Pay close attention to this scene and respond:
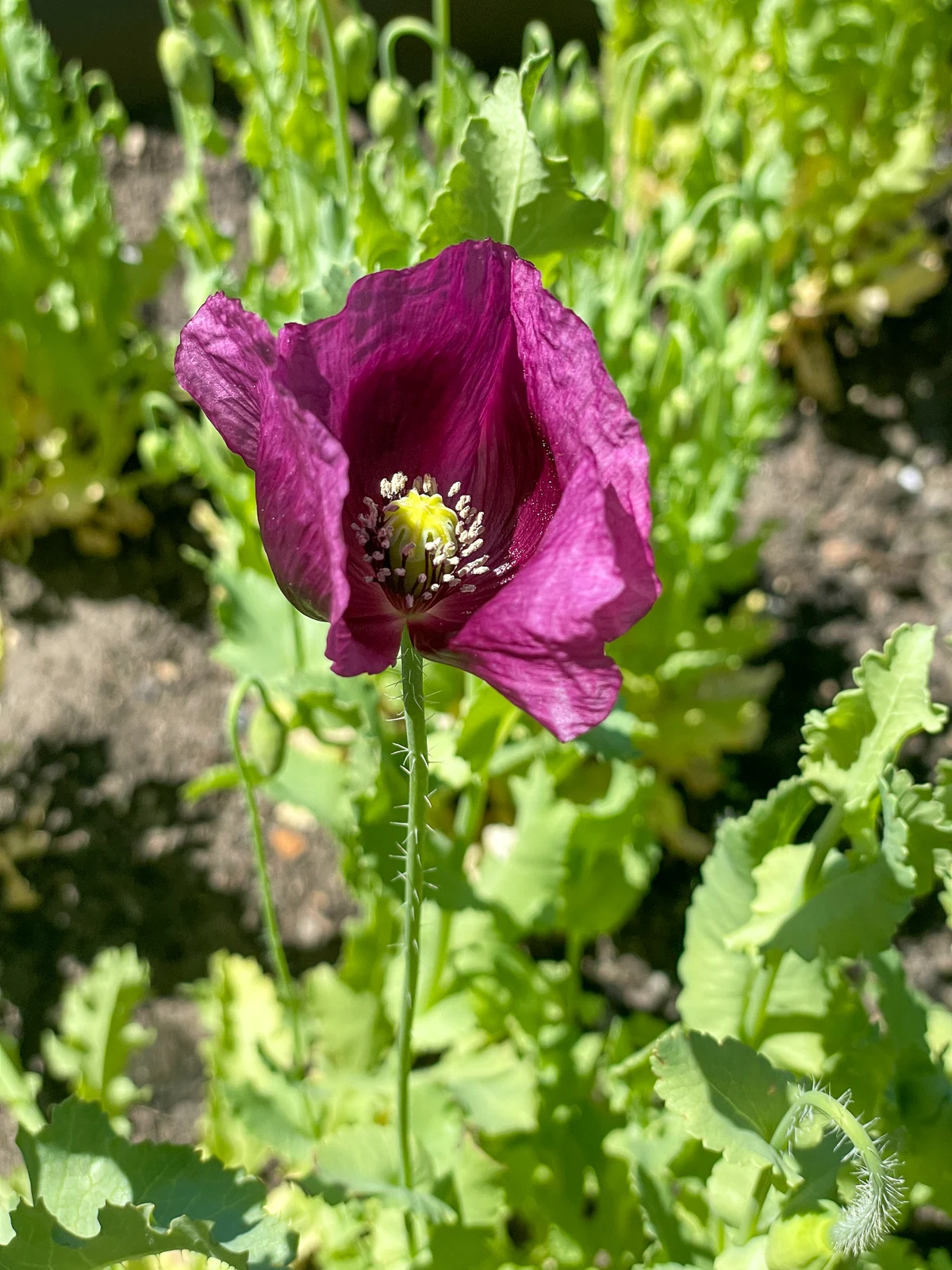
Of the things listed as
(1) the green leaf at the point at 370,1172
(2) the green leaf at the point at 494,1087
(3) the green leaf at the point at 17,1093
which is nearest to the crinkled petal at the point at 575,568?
(1) the green leaf at the point at 370,1172

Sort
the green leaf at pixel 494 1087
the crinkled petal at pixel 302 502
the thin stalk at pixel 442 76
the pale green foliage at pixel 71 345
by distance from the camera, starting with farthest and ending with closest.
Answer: the pale green foliage at pixel 71 345, the thin stalk at pixel 442 76, the green leaf at pixel 494 1087, the crinkled petal at pixel 302 502

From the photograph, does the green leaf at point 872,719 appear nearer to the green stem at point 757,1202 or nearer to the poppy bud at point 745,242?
the green stem at point 757,1202

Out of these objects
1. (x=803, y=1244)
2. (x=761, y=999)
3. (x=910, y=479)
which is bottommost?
(x=910, y=479)

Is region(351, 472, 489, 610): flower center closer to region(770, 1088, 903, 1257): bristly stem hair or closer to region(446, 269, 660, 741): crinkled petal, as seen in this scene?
region(446, 269, 660, 741): crinkled petal

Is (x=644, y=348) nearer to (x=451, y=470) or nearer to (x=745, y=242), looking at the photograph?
(x=745, y=242)

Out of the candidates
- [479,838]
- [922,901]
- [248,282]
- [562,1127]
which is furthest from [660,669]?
[248,282]

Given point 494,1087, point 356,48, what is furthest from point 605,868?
point 356,48
